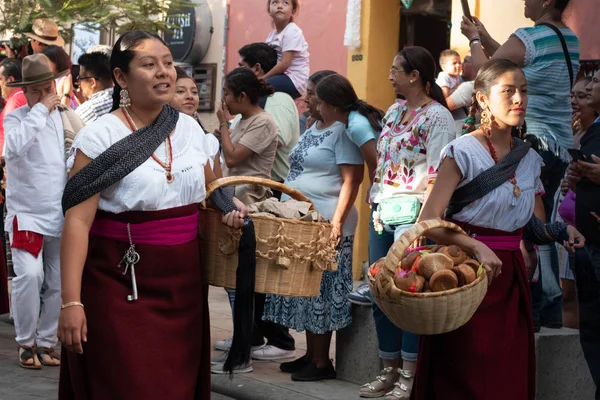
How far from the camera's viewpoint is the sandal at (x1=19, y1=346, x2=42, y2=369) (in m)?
8.15

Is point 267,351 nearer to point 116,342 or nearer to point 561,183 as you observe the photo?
point 561,183

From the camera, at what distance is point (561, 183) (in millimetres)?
6875

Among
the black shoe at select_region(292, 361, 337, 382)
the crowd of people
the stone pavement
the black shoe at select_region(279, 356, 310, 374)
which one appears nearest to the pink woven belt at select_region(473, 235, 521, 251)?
the crowd of people

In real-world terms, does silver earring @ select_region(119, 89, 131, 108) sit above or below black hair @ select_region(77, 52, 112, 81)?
above

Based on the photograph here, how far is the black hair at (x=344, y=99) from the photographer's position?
7.54 metres

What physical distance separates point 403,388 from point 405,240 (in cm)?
237

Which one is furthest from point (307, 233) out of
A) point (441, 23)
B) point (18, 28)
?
point (441, 23)

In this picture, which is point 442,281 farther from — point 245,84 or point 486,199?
point 245,84

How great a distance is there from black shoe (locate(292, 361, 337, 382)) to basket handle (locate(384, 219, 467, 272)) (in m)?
2.96

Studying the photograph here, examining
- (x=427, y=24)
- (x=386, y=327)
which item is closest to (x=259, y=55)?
(x=386, y=327)

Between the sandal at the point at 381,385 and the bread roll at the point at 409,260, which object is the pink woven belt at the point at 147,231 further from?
the sandal at the point at 381,385

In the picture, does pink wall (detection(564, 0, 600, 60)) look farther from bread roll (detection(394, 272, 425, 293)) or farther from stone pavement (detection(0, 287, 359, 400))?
bread roll (detection(394, 272, 425, 293))

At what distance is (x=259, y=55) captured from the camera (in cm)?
983

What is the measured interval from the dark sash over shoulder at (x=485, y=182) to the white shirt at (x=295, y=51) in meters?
5.22
